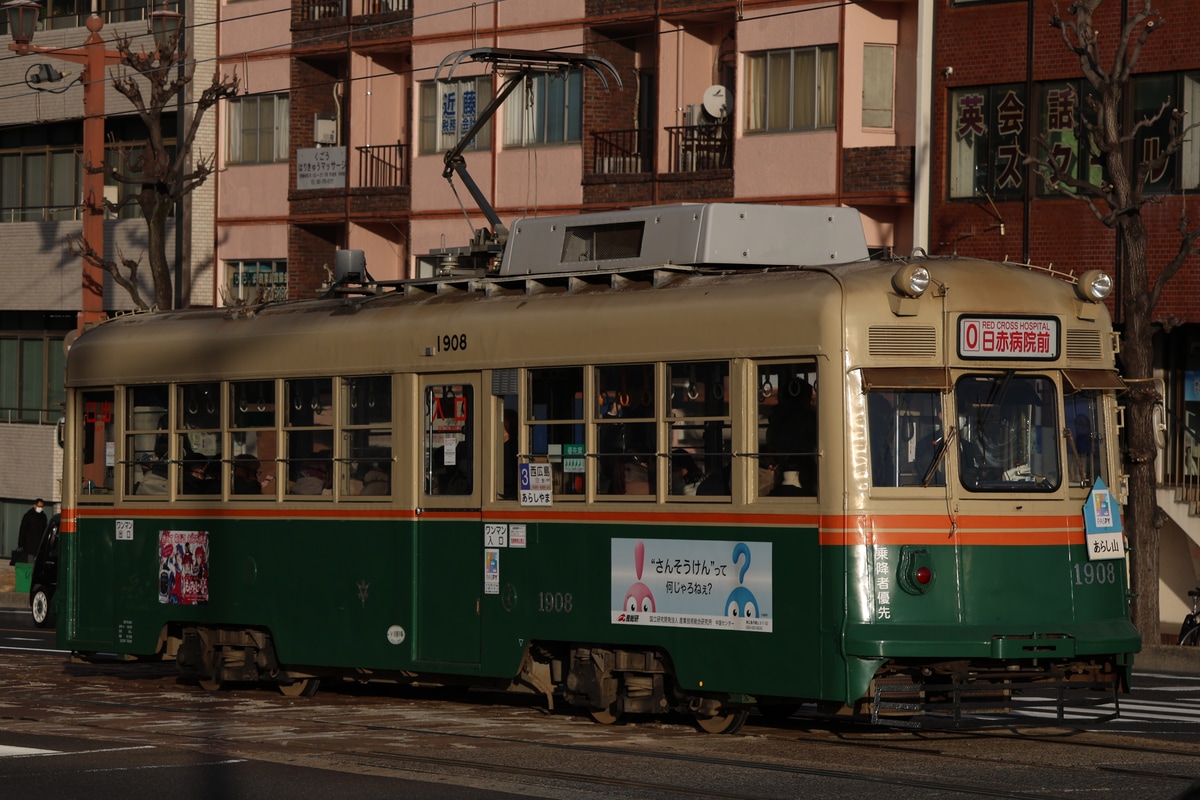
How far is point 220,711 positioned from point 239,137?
2527 centimetres

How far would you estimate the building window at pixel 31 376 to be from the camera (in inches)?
1658

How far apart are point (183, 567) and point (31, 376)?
90.4 feet

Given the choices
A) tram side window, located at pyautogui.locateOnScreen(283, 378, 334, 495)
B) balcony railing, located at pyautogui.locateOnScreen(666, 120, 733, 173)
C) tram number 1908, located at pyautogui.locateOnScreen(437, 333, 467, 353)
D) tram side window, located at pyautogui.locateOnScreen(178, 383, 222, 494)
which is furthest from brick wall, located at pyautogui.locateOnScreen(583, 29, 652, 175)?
tram number 1908, located at pyautogui.locateOnScreen(437, 333, 467, 353)

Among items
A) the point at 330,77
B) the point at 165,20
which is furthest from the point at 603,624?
the point at 165,20

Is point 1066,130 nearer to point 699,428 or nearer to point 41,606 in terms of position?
point 41,606

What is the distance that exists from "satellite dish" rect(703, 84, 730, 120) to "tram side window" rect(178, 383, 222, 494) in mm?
15205

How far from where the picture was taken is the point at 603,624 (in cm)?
1330

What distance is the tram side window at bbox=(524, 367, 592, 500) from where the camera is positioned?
44.5 feet

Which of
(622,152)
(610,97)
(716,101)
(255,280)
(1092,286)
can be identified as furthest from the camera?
(255,280)

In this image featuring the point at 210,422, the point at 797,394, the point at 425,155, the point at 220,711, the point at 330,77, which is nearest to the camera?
the point at 797,394

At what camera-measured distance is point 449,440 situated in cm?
1446

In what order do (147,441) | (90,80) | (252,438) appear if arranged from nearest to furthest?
(252,438) → (147,441) → (90,80)

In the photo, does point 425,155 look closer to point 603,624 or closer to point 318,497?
point 318,497

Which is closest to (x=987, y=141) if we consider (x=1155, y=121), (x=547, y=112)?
(x=1155, y=121)
